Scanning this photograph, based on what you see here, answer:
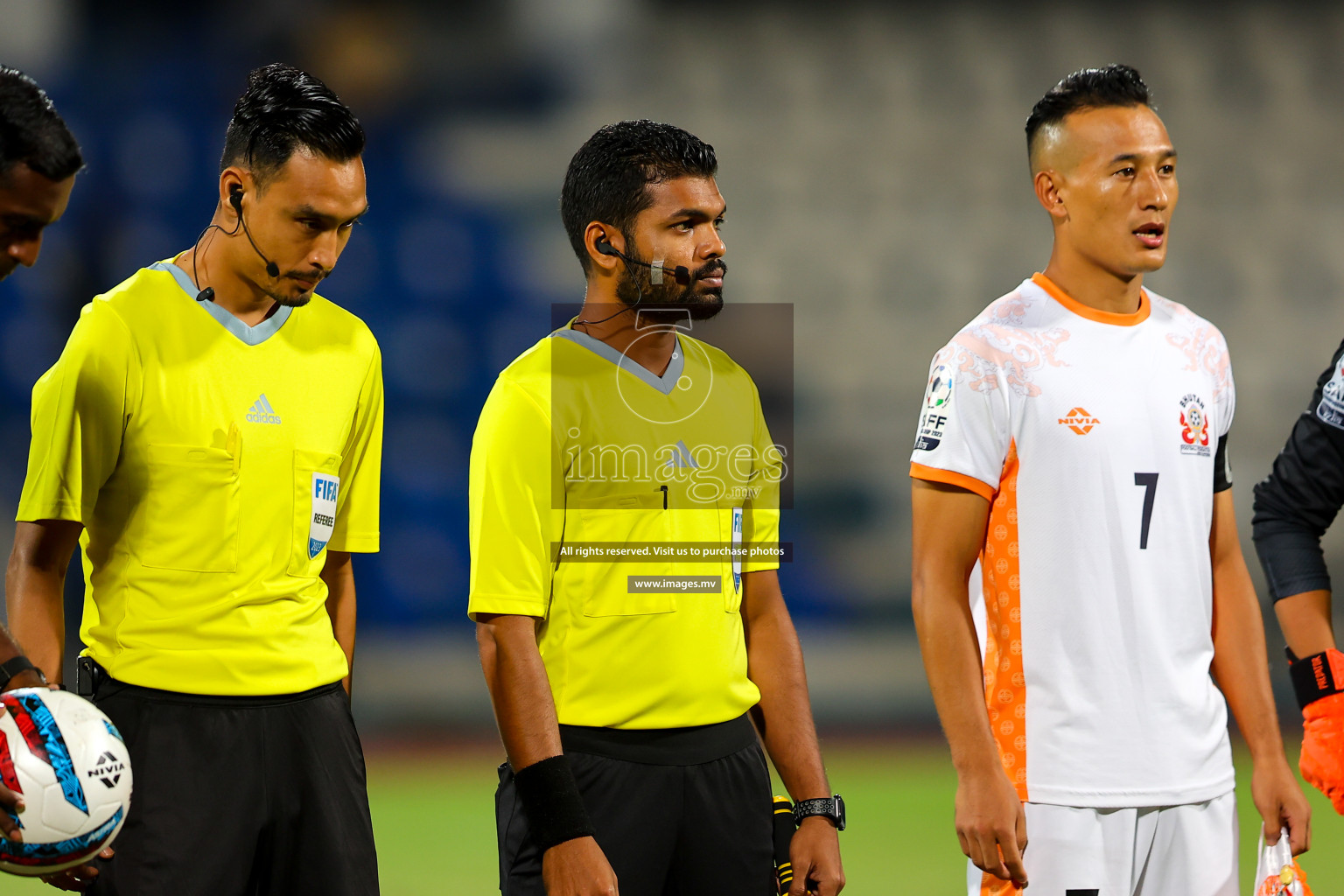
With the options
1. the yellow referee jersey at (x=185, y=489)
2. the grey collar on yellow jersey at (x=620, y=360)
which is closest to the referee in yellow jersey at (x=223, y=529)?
the yellow referee jersey at (x=185, y=489)

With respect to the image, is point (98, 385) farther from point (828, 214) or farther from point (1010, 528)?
point (828, 214)

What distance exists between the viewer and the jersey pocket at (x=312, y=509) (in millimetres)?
2436

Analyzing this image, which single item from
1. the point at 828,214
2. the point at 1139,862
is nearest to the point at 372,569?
the point at 828,214

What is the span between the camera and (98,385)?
7.48 ft

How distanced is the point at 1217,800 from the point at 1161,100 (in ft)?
23.4

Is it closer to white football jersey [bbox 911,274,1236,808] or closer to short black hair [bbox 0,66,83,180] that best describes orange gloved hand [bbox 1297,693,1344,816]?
white football jersey [bbox 911,274,1236,808]

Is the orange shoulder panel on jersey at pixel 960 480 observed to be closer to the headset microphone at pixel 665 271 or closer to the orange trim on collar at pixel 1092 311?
the orange trim on collar at pixel 1092 311

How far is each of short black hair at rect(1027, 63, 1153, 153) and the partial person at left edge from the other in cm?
162

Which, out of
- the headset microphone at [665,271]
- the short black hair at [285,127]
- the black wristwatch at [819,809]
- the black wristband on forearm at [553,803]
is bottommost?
the black wristwatch at [819,809]

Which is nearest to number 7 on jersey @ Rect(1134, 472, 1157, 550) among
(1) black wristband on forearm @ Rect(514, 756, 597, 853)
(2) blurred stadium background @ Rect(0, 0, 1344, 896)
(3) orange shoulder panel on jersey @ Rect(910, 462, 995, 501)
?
(3) orange shoulder panel on jersey @ Rect(910, 462, 995, 501)

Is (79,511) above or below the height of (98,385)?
below

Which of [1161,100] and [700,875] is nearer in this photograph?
[700,875]

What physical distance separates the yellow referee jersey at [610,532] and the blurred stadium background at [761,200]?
4.72 meters

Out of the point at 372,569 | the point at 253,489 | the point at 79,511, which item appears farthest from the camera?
the point at 372,569
